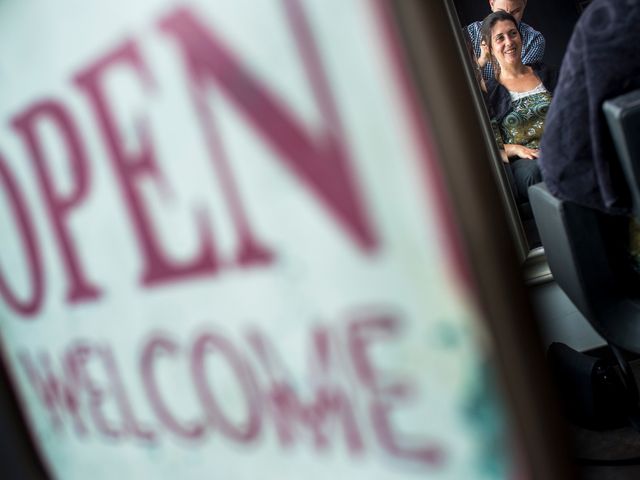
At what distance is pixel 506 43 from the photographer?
2754 millimetres

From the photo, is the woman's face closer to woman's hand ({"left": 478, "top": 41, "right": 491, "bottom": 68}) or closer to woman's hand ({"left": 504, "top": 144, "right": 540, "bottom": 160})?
woman's hand ({"left": 478, "top": 41, "right": 491, "bottom": 68})

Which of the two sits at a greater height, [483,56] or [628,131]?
[483,56]

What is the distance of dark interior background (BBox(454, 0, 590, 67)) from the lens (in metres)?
2.68

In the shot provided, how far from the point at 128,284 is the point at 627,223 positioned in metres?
1.27

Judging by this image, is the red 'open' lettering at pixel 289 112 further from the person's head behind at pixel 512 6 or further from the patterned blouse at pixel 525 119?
the person's head behind at pixel 512 6

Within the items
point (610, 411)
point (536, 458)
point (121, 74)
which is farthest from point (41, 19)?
point (610, 411)

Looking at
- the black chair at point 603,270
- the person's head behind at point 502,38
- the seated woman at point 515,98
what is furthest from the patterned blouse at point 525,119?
the black chair at point 603,270

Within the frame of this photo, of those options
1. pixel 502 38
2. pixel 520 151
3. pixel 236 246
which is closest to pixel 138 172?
pixel 236 246

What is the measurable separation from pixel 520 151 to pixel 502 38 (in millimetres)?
420

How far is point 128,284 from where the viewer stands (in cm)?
37

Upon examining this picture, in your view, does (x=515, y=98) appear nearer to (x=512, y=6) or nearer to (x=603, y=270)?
(x=512, y=6)

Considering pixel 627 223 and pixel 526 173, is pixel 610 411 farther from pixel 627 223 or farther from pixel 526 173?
pixel 526 173

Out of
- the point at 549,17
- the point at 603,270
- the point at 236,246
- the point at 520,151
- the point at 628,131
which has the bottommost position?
the point at 603,270

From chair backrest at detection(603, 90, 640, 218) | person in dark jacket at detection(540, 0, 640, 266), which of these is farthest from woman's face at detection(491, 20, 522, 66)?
chair backrest at detection(603, 90, 640, 218)
